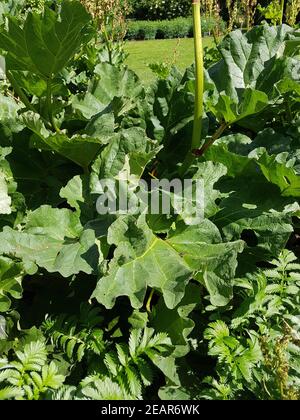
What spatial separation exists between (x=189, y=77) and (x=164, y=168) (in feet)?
1.27

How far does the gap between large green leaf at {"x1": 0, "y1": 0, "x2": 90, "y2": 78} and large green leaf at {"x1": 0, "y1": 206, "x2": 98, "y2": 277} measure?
1.94 feet

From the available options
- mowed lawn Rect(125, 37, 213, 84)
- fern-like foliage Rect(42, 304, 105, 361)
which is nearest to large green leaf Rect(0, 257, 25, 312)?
fern-like foliage Rect(42, 304, 105, 361)

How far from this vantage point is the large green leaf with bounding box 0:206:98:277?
172 centimetres

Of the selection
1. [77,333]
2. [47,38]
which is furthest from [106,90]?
[77,333]

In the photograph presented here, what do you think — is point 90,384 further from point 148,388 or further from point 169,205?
point 169,205

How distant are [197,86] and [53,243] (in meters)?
0.72

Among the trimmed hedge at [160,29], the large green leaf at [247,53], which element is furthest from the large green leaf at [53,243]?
the trimmed hedge at [160,29]

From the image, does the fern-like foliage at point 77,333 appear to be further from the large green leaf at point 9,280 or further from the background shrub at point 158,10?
the background shrub at point 158,10

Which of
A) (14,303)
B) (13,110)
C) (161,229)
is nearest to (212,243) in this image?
(161,229)

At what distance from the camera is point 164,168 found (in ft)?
7.43

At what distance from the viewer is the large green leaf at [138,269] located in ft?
5.32

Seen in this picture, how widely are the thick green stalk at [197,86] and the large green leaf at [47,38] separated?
379mm

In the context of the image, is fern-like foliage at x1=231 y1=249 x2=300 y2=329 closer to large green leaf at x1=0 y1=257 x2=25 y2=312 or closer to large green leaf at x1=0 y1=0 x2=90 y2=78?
large green leaf at x1=0 y1=257 x2=25 y2=312
